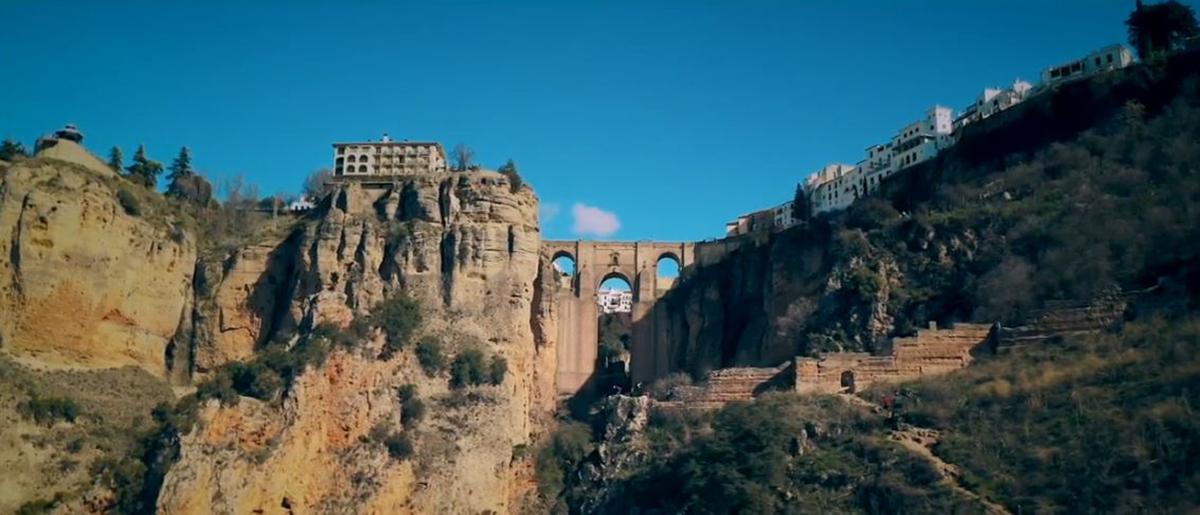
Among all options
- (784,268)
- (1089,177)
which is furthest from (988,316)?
(784,268)

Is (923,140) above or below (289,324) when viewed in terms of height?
above

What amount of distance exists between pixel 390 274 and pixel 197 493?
37.2ft

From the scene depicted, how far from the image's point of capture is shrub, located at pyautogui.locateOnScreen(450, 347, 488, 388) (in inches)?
1905

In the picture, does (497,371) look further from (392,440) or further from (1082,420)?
(1082,420)

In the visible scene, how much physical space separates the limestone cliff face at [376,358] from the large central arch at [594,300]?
3974mm

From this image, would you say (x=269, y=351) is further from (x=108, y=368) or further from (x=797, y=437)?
(x=797, y=437)

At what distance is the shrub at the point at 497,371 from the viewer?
48.8 m

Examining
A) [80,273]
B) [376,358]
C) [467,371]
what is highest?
[80,273]

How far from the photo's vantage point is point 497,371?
48.8 metres

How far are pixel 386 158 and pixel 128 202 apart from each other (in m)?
12.9

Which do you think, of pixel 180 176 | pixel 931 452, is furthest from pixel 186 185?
pixel 931 452

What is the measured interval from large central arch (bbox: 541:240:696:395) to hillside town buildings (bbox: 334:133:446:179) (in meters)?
6.06

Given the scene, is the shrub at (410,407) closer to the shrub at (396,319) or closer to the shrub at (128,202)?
the shrub at (396,319)

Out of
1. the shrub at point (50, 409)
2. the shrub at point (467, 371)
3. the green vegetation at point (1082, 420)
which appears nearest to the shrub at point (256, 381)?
the shrub at point (50, 409)
